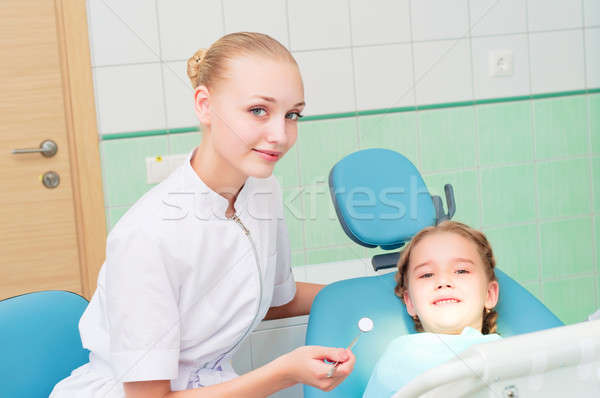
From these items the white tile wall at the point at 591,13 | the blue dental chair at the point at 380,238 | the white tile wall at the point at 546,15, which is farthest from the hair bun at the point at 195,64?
the white tile wall at the point at 591,13

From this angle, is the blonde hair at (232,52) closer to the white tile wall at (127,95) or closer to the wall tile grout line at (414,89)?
the wall tile grout line at (414,89)

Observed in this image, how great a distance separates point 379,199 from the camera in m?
1.16

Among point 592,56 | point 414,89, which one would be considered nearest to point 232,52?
point 414,89

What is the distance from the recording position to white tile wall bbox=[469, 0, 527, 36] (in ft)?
5.12

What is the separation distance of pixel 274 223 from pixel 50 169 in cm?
93

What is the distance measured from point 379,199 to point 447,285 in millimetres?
204

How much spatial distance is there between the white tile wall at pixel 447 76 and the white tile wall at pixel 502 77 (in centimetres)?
2

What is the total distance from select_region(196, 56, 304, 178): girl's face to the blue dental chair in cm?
28

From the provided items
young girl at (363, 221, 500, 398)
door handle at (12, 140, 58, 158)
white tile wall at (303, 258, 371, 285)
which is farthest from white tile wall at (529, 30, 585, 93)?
door handle at (12, 140, 58, 158)

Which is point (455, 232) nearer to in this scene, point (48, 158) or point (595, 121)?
point (595, 121)

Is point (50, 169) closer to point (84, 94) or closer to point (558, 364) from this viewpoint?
point (84, 94)

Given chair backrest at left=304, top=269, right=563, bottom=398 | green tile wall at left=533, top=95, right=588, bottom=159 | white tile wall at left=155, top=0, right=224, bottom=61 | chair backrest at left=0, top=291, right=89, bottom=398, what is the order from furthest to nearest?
white tile wall at left=155, top=0, right=224, bottom=61
green tile wall at left=533, top=95, right=588, bottom=159
chair backrest at left=304, top=269, right=563, bottom=398
chair backrest at left=0, top=291, right=89, bottom=398

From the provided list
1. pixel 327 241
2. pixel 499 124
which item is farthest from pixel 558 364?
pixel 499 124

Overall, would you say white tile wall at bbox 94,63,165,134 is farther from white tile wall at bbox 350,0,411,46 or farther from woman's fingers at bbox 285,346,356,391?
woman's fingers at bbox 285,346,356,391
